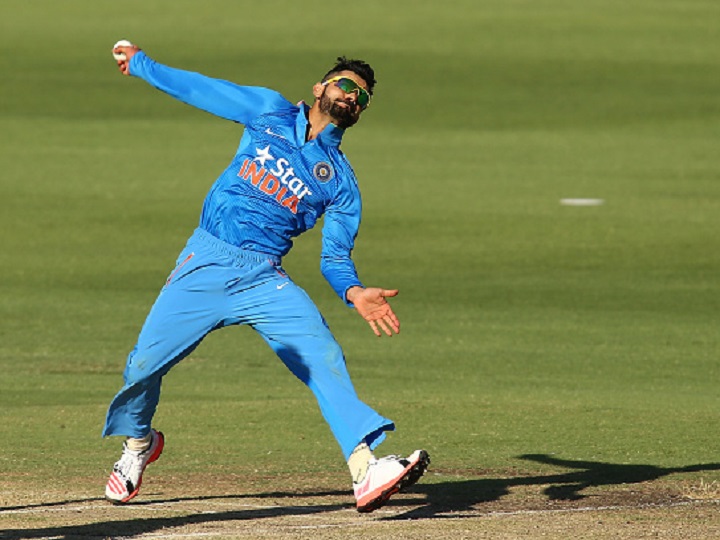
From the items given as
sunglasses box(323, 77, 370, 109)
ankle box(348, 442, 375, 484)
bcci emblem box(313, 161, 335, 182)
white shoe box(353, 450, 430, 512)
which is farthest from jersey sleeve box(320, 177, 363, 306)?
white shoe box(353, 450, 430, 512)

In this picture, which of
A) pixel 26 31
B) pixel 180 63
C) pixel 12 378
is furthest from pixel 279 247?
pixel 26 31

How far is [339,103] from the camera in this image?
9.26 metres

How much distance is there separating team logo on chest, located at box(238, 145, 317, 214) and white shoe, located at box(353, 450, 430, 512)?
1403mm

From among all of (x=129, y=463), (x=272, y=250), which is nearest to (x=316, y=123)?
(x=272, y=250)

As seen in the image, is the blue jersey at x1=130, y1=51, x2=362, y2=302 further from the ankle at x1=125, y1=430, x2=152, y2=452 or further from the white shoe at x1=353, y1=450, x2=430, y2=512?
the ankle at x1=125, y1=430, x2=152, y2=452

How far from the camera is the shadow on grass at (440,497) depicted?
870cm

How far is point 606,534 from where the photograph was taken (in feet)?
28.3

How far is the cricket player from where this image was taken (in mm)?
9016

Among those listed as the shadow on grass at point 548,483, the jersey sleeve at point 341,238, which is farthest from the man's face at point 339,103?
the shadow on grass at point 548,483

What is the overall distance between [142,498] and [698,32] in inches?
1530

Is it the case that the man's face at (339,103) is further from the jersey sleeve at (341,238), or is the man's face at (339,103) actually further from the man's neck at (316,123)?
the jersey sleeve at (341,238)

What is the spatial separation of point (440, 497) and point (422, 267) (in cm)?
1236

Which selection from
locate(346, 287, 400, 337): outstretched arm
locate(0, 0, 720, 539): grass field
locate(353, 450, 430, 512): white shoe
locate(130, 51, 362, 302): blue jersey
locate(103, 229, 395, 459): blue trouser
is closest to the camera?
locate(353, 450, 430, 512): white shoe

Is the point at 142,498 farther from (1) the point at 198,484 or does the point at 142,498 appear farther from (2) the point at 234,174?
(2) the point at 234,174
